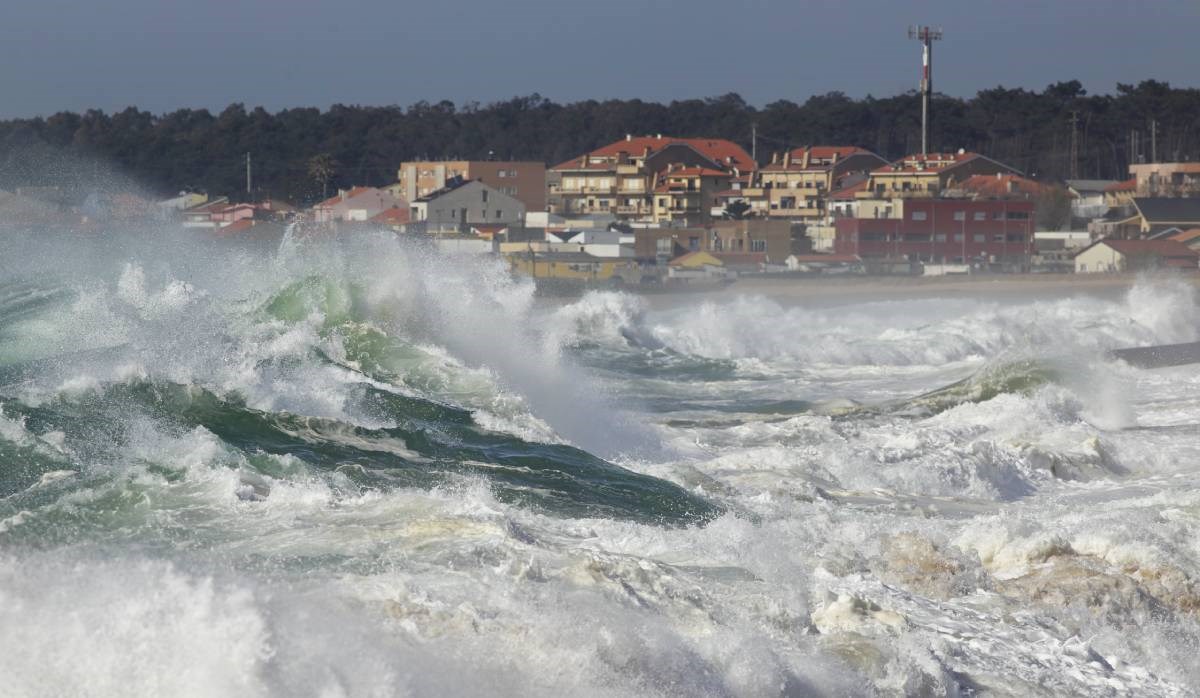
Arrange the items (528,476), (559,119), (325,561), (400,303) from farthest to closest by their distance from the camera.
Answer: (559,119)
(400,303)
(528,476)
(325,561)

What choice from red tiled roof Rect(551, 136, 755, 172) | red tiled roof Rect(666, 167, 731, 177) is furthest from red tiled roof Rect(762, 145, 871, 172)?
red tiled roof Rect(666, 167, 731, 177)

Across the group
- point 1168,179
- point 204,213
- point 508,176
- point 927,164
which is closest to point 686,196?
point 508,176

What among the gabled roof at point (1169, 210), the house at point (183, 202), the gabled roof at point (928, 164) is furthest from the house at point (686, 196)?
the house at point (183, 202)

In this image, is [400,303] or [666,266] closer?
[400,303]

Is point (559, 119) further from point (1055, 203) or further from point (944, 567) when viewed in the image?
point (944, 567)

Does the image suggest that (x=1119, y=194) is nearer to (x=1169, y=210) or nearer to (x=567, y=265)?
(x=1169, y=210)

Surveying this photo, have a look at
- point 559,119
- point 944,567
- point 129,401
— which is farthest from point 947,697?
point 559,119
